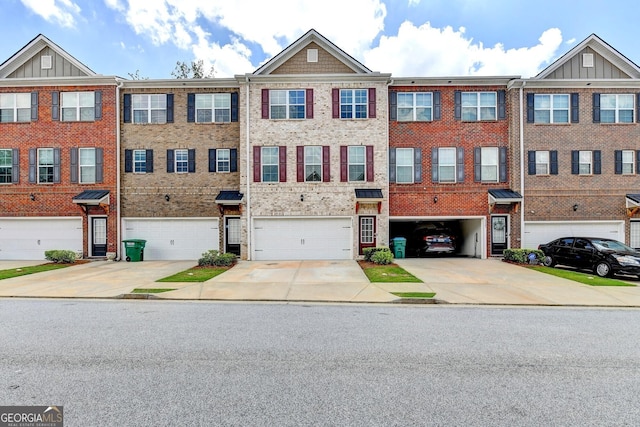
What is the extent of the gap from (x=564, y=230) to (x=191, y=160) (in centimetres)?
1960

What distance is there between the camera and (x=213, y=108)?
17562 millimetres

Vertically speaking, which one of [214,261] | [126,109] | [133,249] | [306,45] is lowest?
[214,261]

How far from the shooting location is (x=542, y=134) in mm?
17188

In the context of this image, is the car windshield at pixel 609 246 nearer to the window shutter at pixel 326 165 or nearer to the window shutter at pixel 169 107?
the window shutter at pixel 326 165

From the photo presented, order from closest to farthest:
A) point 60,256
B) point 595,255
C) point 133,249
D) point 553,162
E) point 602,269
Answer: point 602,269 < point 595,255 < point 60,256 < point 133,249 < point 553,162

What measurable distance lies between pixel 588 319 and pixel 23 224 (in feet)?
77.3

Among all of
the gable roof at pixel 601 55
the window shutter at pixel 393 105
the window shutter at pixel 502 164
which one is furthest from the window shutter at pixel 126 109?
the gable roof at pixel 601 55

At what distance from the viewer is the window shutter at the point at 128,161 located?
→ 17.5m

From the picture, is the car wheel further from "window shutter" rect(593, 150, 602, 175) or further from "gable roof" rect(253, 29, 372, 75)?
"gable roof" rect(253, 29, 372, 75)

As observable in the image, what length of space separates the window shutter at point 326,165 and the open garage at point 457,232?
418 cm

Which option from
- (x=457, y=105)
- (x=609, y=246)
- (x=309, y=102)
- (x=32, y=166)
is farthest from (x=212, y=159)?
(x=609, y=246)

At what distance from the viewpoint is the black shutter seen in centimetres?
1745

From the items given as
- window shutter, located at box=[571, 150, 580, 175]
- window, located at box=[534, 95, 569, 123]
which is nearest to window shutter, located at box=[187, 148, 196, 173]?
window, located at box=[534, 95, 569, 123]

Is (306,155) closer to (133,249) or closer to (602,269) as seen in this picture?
(133,249)
